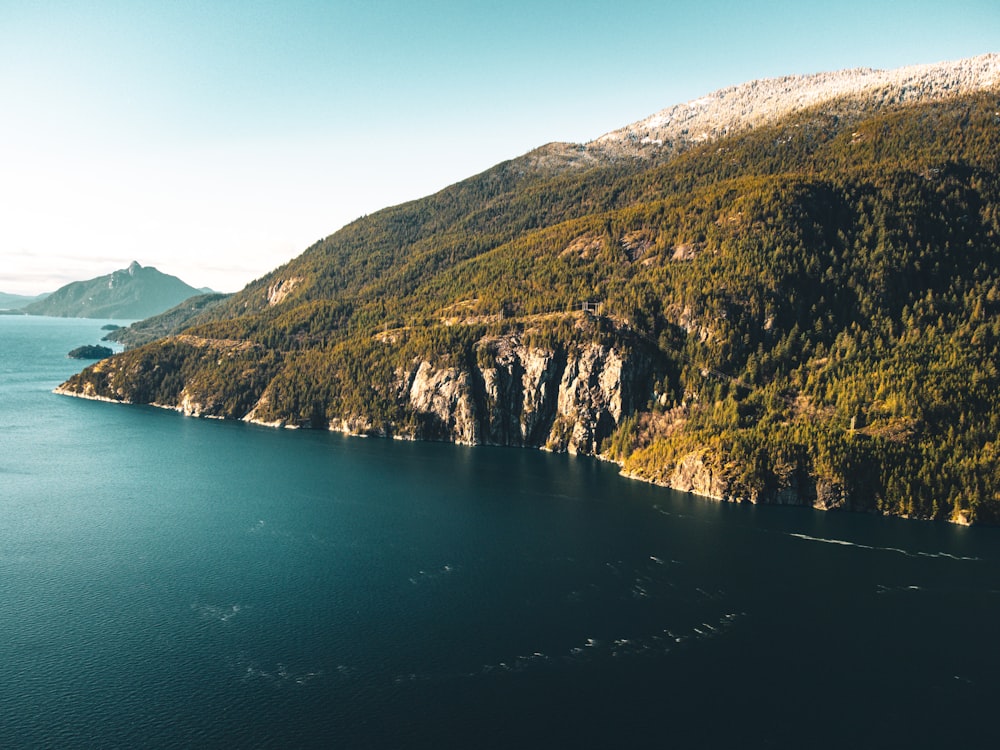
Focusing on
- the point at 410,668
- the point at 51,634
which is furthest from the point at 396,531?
the point at 51,634

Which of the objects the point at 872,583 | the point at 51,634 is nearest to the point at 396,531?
the point at 51,634

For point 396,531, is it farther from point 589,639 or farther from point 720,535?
point 720,535

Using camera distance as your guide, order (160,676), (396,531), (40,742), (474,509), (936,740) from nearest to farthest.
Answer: (40,742) → (936,740) → (160,676) → (396,531) → (474,509)

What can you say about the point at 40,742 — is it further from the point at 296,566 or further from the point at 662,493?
the point at 662,493

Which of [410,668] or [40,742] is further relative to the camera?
[410,668]

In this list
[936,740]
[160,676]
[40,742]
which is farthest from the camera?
[160,676]

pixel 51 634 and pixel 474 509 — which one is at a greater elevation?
pixel 474 509
